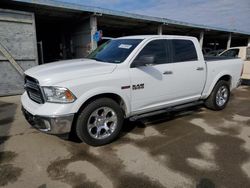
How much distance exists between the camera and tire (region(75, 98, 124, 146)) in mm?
3451

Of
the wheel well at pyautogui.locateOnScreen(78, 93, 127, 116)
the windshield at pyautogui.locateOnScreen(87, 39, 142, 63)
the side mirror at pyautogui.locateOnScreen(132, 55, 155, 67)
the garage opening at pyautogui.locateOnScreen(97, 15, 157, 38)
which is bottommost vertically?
the wheel well at pyautogui.locateOnScreen(78, 93, 127, 116)

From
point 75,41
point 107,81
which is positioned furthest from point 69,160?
point 75,41

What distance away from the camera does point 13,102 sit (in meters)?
7.12

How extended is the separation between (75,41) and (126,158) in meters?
12.4

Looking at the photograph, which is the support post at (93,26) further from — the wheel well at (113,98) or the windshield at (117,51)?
the wheel well at (113,98)

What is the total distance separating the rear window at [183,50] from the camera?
15.1 feet

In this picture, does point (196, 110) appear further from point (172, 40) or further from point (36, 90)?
point (36, 90)

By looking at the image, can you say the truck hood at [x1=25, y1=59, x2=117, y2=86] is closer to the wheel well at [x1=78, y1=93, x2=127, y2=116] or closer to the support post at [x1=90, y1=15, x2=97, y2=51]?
the wheel well at [x1=78, y1=93, x2=127, y2=116]

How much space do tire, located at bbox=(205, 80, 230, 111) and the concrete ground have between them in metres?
0.82

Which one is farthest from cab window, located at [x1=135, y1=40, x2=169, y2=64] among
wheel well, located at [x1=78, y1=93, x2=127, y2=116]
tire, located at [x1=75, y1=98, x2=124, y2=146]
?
tire, located at [x1=75, y1=98, x2=124, y2=146]

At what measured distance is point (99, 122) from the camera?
145 inches

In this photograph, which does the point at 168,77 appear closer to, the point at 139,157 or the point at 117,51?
the point at 117,51

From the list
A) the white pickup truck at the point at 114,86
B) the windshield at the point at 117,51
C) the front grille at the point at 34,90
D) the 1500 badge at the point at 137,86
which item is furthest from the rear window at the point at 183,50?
the front grille at the point at 34,90

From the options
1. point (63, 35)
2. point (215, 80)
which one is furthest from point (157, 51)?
point (63, 35)
